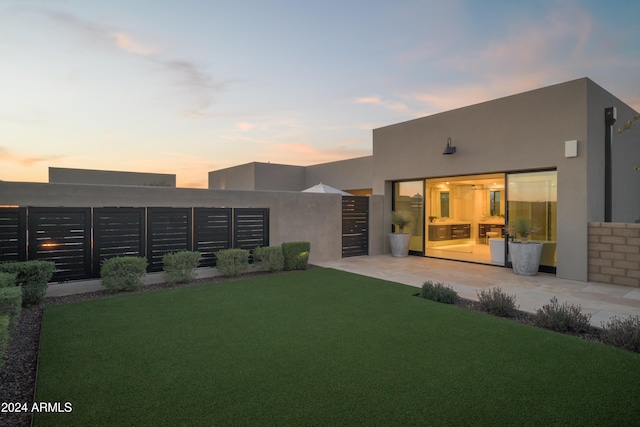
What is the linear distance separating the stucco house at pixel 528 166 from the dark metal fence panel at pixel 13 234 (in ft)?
32.7

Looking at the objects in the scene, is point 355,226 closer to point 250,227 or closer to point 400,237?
point 400,237

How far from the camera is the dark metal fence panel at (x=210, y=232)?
8625 mm

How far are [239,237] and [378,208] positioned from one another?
579 cm

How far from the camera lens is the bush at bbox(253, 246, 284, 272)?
9.12 m

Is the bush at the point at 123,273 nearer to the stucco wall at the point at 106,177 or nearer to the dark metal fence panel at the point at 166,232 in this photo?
the dark metal fence panel at the point at 166,232

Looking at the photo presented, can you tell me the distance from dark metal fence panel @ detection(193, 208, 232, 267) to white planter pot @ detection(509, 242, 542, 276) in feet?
25.3

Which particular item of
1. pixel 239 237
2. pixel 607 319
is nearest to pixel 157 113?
pixel 239 237

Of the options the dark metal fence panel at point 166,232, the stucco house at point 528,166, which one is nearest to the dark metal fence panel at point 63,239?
the dark metal fence panel at point 166,232

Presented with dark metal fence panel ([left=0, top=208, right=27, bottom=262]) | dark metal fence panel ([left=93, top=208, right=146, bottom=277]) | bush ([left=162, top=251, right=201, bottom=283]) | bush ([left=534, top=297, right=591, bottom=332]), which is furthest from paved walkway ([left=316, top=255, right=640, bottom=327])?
dark metal fence panel ([left=0, top=208, right=27, bottom=262])

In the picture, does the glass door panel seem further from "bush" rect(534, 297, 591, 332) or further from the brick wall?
"bush" rect(534, 297, 591, 332)

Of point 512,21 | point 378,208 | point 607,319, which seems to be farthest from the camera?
point 378,208

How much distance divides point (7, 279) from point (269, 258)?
17.3ft

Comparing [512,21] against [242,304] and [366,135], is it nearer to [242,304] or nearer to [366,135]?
[366,135]

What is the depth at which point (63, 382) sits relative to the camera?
3186mm
